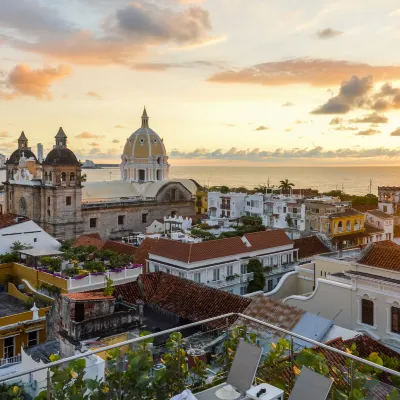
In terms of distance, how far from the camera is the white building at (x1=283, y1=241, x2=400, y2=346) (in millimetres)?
16328

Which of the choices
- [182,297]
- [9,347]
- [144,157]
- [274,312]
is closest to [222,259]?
[182,297]

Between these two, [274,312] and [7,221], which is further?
[7,221]

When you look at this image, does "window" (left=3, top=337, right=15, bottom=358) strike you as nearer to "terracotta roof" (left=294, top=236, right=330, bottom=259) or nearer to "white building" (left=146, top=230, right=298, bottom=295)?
"white building" (left=146, top=230, right=298, bottom=295)

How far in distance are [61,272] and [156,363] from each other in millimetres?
13858

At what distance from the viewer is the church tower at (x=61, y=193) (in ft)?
160

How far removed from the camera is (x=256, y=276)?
91.5 ft

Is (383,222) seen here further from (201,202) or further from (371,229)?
(201,202)

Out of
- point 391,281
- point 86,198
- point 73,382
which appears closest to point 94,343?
point 73,382

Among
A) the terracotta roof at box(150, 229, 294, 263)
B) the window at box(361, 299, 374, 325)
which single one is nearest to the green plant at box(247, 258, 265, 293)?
the terracotta roof at box(150, 229, 294, 263)

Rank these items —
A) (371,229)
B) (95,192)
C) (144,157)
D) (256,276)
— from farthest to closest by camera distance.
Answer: (144,157) → (95,192) → (371,229) → (256,276)

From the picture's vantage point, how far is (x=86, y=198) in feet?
181

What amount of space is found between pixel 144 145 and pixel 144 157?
179 cm

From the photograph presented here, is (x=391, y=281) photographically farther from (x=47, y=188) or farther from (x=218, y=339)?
(x=47, y=188)

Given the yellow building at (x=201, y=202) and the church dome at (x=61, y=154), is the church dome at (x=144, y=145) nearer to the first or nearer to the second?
the yellow building at (x=201, y=202)
